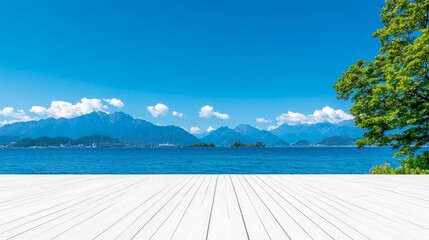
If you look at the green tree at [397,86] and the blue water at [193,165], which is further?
the blue water at [193,165]

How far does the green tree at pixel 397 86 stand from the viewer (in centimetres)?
1155

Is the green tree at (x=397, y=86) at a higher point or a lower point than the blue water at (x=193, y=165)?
higher
